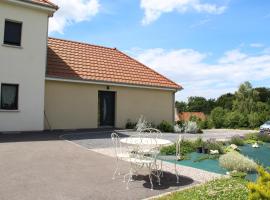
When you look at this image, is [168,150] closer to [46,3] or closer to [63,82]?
[63,82]

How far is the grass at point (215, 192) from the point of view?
6020mm

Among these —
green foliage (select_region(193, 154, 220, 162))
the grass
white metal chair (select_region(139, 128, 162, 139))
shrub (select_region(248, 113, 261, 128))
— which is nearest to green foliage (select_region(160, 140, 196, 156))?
white metal chair (select_region(139, 128, 162, 139))

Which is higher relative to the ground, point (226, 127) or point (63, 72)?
point (63, 72)

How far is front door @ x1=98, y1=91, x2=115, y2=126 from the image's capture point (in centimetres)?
2070

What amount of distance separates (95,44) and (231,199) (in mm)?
20142

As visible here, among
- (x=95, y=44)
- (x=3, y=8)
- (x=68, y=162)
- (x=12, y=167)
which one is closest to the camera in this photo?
(x=12, y=167)

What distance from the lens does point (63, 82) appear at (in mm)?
18719

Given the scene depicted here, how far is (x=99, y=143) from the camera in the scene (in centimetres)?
1339

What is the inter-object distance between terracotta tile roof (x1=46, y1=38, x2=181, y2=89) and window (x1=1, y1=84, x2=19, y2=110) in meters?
2.22

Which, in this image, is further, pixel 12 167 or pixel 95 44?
pixel 95 44

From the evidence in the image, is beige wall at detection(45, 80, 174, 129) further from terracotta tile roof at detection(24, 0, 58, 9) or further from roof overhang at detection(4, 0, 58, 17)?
terracotta tile roof at detection(24, 0, 58, 9)

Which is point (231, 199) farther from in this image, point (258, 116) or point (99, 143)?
point (258, 116)

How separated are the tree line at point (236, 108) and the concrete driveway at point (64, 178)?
64.2 ft

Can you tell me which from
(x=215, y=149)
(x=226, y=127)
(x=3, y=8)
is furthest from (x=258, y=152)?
(x=226, y=127)
